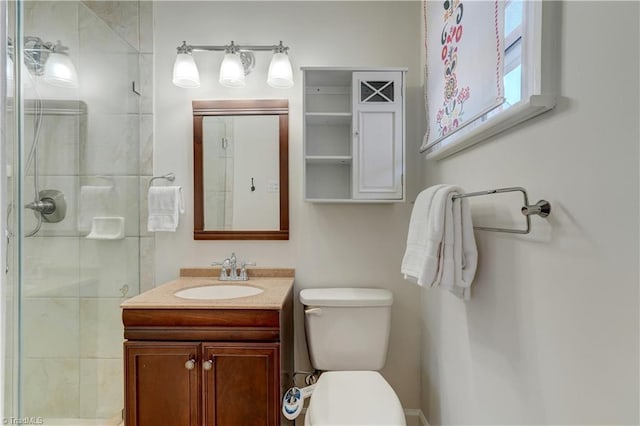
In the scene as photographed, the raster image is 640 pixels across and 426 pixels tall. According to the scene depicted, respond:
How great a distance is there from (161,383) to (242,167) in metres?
1.10

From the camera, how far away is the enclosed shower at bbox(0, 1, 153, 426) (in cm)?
111

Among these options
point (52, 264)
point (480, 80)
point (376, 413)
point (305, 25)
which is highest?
point (305, 25)

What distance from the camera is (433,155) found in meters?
1.43

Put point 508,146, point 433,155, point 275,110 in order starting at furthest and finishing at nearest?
1. point 275,110
2. point 433,155
3. point 508,146

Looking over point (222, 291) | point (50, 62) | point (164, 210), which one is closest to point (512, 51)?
point (222, 291)

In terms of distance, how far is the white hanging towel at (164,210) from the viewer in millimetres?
1736

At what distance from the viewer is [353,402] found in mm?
1230

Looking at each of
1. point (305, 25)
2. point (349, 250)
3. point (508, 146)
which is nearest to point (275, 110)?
point (305, 25)

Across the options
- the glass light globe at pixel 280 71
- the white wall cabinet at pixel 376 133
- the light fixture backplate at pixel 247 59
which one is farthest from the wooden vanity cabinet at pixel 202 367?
the light fixture backplate at pixel 247 59

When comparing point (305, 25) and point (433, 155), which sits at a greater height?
point (305, 25)

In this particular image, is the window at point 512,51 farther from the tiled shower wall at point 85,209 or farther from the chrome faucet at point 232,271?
the tiled shower wall at point 85,209

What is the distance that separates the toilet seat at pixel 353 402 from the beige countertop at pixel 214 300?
405 millimetres

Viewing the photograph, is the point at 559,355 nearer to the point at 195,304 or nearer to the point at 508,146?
the point at 508,146

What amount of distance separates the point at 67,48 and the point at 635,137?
2.11 metres
